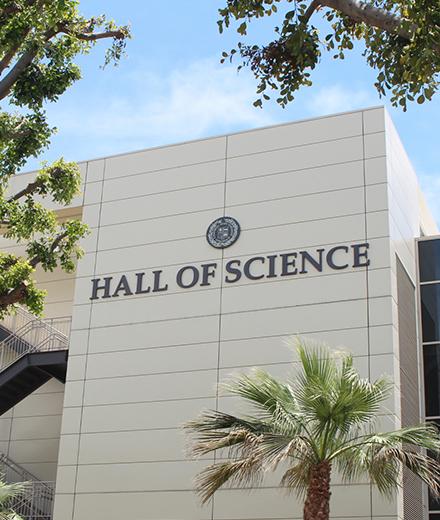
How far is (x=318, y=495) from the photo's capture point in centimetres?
1625

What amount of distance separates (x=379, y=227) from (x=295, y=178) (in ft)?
8.92

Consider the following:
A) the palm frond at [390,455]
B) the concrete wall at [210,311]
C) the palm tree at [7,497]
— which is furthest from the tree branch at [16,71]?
the palm tree at [7,497]

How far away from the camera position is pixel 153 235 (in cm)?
2602

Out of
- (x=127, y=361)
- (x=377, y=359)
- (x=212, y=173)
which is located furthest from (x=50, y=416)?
(x=377, y=359)

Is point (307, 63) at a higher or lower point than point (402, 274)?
lower

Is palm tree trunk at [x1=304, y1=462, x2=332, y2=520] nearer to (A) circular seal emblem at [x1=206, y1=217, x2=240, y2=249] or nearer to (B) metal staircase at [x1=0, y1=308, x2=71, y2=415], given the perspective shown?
(A) circular seal emblem at [x1=206, y1=217, x2=240, y2=249]

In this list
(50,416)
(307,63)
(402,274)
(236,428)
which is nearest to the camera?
(307,63)

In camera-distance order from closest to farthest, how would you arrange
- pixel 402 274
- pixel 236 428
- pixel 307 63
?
pixel 307 63, pixel 236 428, pixel 402 274

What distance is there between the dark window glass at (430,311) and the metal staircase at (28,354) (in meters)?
9.45

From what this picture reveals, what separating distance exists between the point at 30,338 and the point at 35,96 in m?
15.1

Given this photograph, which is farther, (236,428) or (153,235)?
(153,235)

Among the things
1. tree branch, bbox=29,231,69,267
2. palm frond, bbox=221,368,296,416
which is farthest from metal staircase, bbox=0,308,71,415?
tree branch, bbox=29,231,69,267

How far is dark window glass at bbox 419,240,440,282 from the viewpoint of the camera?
2617 centimetres

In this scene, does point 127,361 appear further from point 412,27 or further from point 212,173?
point 412,27
